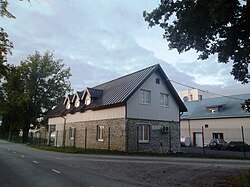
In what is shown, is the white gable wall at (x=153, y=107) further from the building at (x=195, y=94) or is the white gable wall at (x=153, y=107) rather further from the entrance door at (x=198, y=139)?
the building at (x=195, y=94)

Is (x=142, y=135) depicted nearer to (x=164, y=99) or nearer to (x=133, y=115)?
(x=133, y=115)

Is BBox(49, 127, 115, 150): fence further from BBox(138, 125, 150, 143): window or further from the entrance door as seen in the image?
the entrance door

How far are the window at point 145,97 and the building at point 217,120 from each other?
64.8 ft

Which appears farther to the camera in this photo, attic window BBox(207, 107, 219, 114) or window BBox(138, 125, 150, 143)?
attic window BBox(207, 107, 219, 114)

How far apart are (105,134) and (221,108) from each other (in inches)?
1051

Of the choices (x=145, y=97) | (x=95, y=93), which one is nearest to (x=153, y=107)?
(x=145, y=97)

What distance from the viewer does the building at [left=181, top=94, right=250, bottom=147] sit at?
42.5 metres

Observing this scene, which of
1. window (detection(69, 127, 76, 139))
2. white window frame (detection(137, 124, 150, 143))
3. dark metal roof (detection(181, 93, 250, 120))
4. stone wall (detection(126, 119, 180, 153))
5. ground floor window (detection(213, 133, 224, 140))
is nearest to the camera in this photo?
stone wall (detection(126, 119, 180, 153))

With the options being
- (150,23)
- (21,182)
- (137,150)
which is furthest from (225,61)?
(137,150)

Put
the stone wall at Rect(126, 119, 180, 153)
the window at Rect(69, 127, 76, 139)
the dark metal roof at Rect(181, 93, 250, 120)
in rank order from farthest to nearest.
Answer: the dark metal roof at Rect(181, 93, 250, 120) < the window at Rect(69, 127, 76, 139) < the stone wall at Rect(126, 119, 180, 153)

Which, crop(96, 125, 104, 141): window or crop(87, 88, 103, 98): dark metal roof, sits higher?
crop(87, 88, 103, 98): dark metal roof

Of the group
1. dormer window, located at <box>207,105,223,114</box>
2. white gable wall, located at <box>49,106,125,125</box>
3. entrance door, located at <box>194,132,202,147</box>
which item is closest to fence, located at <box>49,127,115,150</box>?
white gable wall, located at <box>49,106,125,125</box>

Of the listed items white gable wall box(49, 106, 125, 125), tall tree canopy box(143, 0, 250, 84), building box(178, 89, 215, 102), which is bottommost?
white gable wall box(49, 106, 125, 125)

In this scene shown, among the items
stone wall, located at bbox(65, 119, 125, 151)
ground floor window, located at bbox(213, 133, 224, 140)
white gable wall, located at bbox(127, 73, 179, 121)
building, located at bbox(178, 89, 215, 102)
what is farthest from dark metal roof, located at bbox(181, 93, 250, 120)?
stone wall, located at bbox(65, 119, 125, 151)
